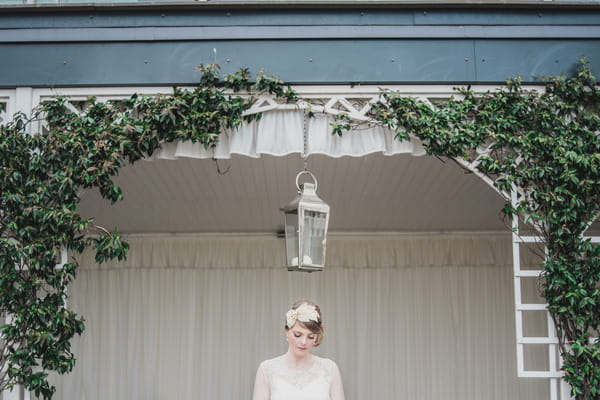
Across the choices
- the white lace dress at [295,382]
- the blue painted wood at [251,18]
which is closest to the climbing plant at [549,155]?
the blue painted wood at [251,18]

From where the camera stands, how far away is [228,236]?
8.26m

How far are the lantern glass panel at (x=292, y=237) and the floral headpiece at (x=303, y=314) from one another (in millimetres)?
260

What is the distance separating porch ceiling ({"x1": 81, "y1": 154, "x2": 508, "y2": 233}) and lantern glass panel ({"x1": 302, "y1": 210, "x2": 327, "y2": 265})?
62.9 inches

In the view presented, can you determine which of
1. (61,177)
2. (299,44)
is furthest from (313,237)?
(61,177)

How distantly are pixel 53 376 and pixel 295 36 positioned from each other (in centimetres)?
525

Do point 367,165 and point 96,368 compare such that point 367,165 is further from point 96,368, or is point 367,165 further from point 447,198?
point 96,368

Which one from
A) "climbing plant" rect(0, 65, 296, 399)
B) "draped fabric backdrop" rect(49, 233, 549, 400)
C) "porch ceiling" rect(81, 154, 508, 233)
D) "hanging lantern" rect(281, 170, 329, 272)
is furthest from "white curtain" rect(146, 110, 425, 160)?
"draped fabric backdrop" rect(49, 233, 549, 400)

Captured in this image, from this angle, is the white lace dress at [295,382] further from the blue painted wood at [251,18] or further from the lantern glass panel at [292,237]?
the blue painted wood at [251,18]

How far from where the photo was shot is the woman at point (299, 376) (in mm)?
4211

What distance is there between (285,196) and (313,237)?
9.00 ft

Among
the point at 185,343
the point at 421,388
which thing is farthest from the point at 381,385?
the point at 185,343

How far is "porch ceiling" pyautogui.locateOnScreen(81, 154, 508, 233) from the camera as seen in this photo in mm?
6027

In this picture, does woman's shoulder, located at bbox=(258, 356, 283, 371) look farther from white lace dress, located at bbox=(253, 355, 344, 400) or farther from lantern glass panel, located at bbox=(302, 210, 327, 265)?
lantern glass panel, located at bbox=(302, 210, 327, 265)

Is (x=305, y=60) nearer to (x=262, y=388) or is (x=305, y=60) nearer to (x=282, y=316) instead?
(x=262, y=388)
